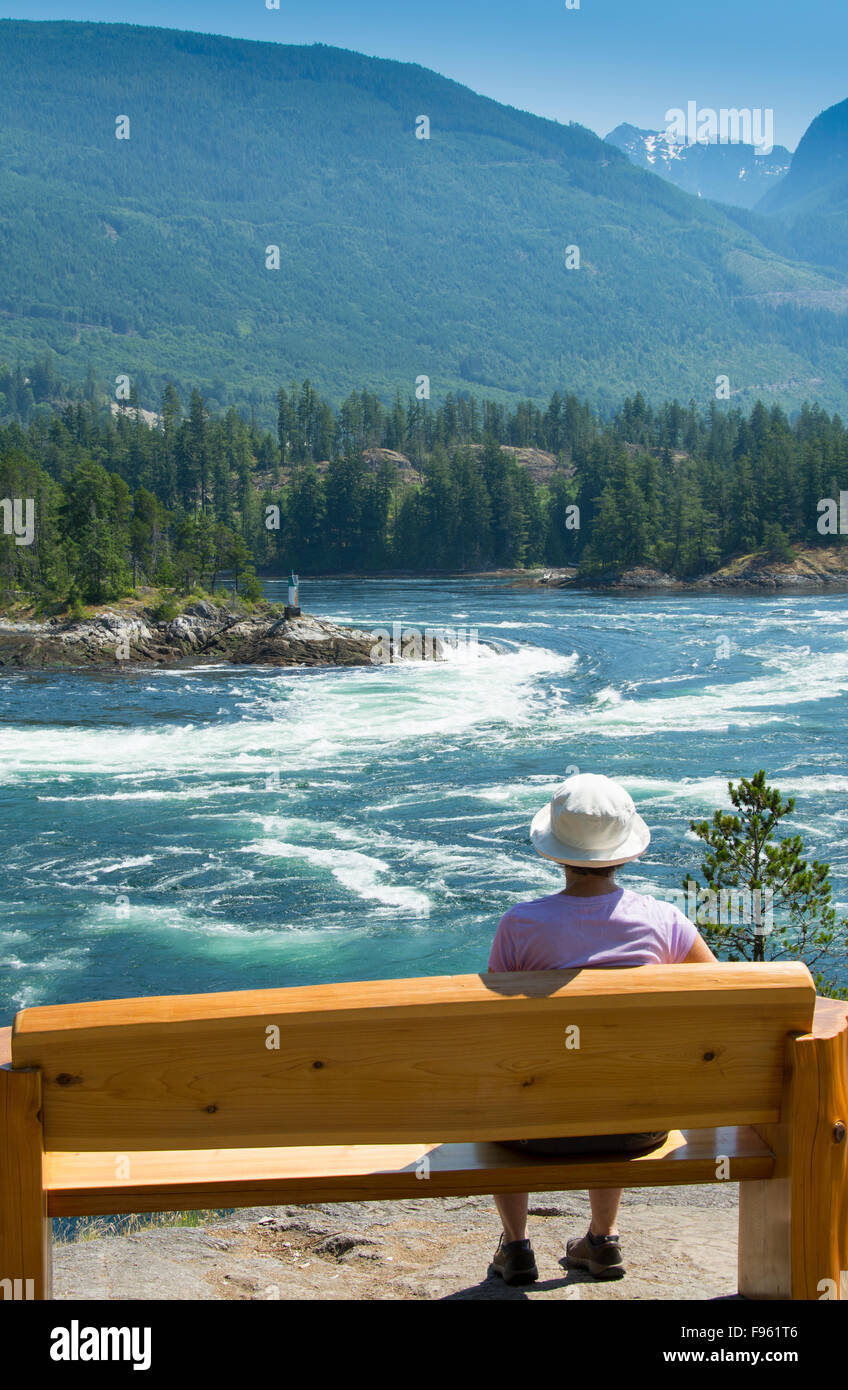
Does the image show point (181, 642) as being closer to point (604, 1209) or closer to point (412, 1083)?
point (604, 1209)

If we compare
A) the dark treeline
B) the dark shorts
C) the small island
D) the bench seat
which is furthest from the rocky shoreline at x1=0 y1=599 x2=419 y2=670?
the bench seat

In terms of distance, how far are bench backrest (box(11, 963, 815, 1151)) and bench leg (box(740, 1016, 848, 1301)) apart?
0.08 m

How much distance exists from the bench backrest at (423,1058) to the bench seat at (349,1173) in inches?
11.2

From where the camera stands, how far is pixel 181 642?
66375mm

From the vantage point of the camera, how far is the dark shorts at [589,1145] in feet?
13.8

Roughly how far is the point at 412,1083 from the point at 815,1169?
3.98ft

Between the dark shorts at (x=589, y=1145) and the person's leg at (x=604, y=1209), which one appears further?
the person's leg at (x=604, y=1209)

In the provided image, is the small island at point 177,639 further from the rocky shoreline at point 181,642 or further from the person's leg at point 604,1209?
the person's leg at point 604,1209

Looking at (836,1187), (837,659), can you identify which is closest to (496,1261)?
(836,1187)

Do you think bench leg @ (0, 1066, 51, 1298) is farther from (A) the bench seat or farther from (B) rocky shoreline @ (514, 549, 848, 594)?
(B) rocky shoreline @ (514, 549, 848, 594)

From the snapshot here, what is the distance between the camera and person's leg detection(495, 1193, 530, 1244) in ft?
15.6

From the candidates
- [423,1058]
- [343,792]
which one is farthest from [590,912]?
[343,792]

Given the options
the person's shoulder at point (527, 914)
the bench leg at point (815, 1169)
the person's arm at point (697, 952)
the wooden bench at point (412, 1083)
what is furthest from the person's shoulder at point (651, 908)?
the bench leg at point (815, 1169)

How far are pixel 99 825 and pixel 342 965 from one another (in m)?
10.3
